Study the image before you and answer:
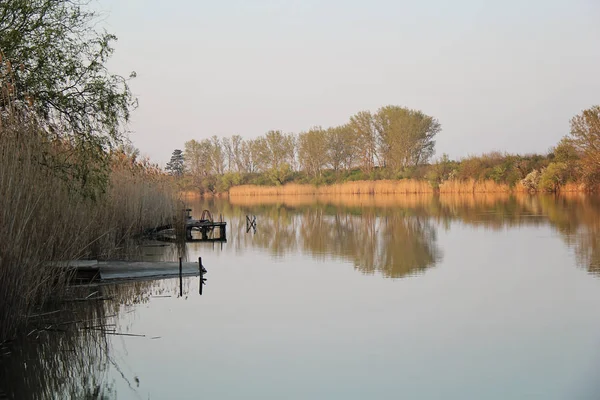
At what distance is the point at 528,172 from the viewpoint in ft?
138

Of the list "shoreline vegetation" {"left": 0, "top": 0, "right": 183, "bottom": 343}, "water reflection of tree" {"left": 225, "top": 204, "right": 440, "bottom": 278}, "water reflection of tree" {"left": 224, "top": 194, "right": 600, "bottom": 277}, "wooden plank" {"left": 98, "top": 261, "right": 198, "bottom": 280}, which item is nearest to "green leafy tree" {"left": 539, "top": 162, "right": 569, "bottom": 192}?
"water reflection of tree" {"left": 224, "top": 194, "right": 600, "bottom": 277}

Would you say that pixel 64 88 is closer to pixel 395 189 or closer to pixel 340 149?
pixel 395 189

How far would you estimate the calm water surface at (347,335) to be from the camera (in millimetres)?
4855

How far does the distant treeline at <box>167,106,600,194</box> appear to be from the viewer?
133 feet

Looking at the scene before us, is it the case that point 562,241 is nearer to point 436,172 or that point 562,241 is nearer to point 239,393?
point 239,393

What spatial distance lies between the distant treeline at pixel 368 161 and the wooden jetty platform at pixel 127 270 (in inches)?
1261

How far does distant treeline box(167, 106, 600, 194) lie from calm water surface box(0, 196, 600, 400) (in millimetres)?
29929

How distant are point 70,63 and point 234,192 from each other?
5076 centimetres

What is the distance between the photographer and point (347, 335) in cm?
623

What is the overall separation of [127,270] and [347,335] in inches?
164

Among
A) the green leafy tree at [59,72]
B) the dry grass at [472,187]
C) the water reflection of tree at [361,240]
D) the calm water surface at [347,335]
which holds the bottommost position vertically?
the calm water surface at [347,335]

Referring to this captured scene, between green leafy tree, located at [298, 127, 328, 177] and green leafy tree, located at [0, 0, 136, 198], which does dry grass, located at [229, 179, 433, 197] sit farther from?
green leafy tree, located at [0, 0, 136, 198]

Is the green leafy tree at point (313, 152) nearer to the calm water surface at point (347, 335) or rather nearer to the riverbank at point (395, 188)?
the riverbank at point (395, 188)

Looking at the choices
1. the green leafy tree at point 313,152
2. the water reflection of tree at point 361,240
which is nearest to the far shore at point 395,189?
the green leafy tree at point 313,152
